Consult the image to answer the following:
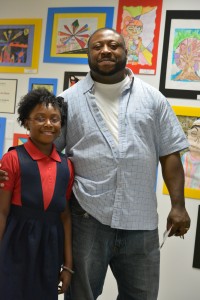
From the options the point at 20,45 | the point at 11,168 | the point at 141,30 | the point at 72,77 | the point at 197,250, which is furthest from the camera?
the point at 20,45

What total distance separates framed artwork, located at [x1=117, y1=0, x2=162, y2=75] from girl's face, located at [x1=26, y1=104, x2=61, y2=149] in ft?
2.94

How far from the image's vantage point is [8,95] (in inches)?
88.7

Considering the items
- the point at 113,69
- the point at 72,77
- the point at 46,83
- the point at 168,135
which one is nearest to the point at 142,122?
the point at 168,135

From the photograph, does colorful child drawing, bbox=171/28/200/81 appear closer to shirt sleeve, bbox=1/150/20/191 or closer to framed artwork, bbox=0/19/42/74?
framed artwork, bbox=0/19/42/74

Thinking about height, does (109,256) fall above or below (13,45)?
below

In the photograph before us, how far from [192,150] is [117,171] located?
817mm

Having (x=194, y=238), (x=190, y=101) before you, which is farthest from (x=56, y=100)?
(x=194, y=238)

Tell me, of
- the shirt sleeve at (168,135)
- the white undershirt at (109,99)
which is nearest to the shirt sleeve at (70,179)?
the white undershirt at (109,99)

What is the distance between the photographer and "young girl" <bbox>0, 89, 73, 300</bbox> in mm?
1172

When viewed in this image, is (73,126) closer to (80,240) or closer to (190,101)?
(80,240)

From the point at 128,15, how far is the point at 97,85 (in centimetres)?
87

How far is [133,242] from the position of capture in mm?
1279

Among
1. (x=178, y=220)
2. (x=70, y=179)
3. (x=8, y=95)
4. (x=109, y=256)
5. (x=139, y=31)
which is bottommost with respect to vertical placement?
(x=109, y=256)

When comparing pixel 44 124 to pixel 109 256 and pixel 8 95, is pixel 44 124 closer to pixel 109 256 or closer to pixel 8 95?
pixel 109 256
